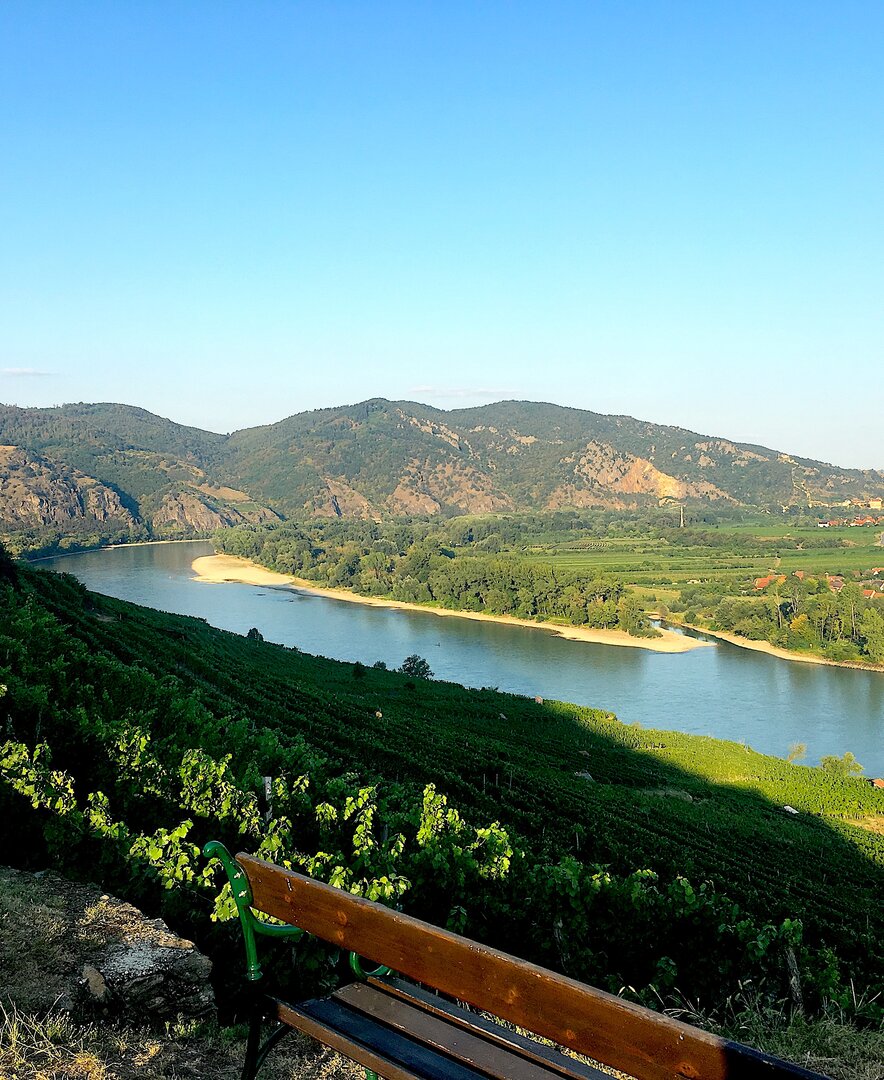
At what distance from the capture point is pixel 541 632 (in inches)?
3034

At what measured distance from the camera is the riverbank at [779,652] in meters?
62.2

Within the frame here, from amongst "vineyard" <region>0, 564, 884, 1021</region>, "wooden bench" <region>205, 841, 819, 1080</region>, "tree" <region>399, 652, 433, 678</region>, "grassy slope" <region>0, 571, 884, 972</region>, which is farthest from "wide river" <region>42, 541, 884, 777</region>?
"wooden bench" <region>205, 841, 819, 1080</region>

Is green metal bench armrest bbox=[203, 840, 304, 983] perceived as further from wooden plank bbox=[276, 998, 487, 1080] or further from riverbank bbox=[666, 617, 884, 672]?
riverbank bbox=[666, 617, 884, 672]

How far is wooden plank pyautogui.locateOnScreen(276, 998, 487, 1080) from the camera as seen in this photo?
237 centimetres

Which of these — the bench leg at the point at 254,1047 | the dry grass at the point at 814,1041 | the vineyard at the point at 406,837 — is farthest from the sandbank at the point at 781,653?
the bench leg at the point at 254,1047

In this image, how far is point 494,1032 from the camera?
247 centimetres

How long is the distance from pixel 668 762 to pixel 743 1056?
33894 millimetres

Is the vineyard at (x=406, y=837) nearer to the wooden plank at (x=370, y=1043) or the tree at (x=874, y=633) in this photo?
the wooden plank at (x=370, y=1043)

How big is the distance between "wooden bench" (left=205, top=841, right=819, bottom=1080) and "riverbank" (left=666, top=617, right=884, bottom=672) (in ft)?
222

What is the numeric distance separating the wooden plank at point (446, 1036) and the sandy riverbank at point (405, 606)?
6742 cm

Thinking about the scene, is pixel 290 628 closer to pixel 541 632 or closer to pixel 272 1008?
pixel 541 632

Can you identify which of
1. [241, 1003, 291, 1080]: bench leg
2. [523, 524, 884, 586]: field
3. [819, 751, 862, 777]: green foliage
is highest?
[241, 1003, 291, 1080]: bench leg

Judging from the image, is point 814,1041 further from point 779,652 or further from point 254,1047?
point 779,652

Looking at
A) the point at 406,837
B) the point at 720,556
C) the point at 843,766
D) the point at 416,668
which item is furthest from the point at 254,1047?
the point at 720,556
